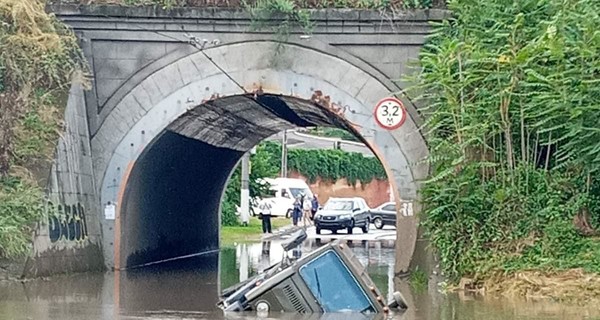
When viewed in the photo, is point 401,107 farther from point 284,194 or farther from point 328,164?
point 328,164

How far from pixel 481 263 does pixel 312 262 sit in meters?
5.01

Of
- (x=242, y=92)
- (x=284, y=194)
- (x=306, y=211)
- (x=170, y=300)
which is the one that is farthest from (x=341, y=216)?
(x=170, y=300)

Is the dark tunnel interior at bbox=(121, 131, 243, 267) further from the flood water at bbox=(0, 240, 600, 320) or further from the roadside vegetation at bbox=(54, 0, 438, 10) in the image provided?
the roadside vegetation at bbox=(54, 0, 438, 10)

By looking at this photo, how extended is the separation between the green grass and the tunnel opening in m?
4.95

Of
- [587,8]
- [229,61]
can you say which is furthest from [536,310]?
[229,61]

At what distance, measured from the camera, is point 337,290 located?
16.0m

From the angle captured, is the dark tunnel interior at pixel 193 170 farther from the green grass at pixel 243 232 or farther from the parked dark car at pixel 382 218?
the parked dark car at pixel 382 218

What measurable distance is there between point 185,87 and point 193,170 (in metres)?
7.03

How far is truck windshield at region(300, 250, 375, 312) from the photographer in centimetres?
1582

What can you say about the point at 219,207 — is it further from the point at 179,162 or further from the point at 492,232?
the point at 492,232

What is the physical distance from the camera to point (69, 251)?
22406 mm

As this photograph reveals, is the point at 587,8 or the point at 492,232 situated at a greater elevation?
the point at 587,8

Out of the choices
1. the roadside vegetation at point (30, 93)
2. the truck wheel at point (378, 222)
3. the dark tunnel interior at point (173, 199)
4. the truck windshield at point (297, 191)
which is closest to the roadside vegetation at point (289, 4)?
the roadside vegetation at point (30, 93)

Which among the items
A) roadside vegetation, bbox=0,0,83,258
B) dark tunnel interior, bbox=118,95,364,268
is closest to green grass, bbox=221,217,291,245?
dark tunnel interior, bbox=118,95,364,268
